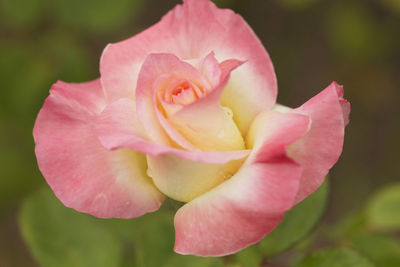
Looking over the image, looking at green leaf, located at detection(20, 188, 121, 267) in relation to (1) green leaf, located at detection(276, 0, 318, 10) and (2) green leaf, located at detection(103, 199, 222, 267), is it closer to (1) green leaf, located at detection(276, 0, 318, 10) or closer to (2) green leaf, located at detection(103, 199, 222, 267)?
(2) green leaf, located at detection(103, 199, 222, 267)

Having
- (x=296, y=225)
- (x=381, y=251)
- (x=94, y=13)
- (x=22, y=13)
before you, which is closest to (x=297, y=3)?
(x=94, y=13)

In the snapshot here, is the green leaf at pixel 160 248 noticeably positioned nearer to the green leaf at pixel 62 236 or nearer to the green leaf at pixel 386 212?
the green leaf at pixel 62 236

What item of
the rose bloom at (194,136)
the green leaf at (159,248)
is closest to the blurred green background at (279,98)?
the green leaf at (159,248)

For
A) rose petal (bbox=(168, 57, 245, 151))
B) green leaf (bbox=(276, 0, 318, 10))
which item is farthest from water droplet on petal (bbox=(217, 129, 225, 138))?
green leaf (bbox=(276, 0, 318, 10))

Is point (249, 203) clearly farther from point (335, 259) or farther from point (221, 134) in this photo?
point (335, 259)

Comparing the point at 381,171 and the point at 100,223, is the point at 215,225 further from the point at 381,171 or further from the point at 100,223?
the point at 381,171

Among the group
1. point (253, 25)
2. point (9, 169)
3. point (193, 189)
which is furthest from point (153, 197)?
point (253, 25)
